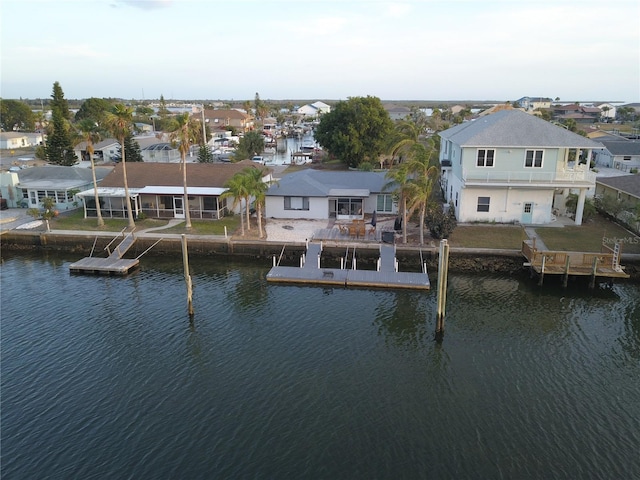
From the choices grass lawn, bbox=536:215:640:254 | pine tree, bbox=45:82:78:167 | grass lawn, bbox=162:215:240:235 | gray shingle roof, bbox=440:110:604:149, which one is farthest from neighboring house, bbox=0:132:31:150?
grass lawn, bbox=536:215:640:254

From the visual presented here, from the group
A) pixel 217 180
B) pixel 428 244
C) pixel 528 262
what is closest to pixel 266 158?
pixel 217 180

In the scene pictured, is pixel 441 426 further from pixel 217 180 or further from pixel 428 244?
pixel 217 180

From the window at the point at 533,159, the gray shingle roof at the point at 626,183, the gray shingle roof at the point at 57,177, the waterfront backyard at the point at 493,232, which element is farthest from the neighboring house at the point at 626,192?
the gray shingle roof at the point at 57,177

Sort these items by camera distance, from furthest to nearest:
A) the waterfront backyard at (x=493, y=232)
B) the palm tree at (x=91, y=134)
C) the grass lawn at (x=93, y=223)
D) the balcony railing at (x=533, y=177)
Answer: the grass lawn at (x=93, y=223) < the palm tree at (x=91, y=134) < the balcony railing at (x=533, y=177) < the waterfront backyard at (x=493, y=232)

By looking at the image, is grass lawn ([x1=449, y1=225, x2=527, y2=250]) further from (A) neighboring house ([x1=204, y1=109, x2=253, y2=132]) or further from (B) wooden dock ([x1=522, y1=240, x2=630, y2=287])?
(A) neighboring house ([x1=204, y1=109, x2=253, y2=132])

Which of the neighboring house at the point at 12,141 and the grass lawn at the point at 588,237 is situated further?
the neighboring house at the point at 12,141

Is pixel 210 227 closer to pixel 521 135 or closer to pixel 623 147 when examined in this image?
pixel 521 135

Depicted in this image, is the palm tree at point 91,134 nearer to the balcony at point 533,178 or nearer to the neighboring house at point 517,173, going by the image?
the neighboring house at point 517,173
